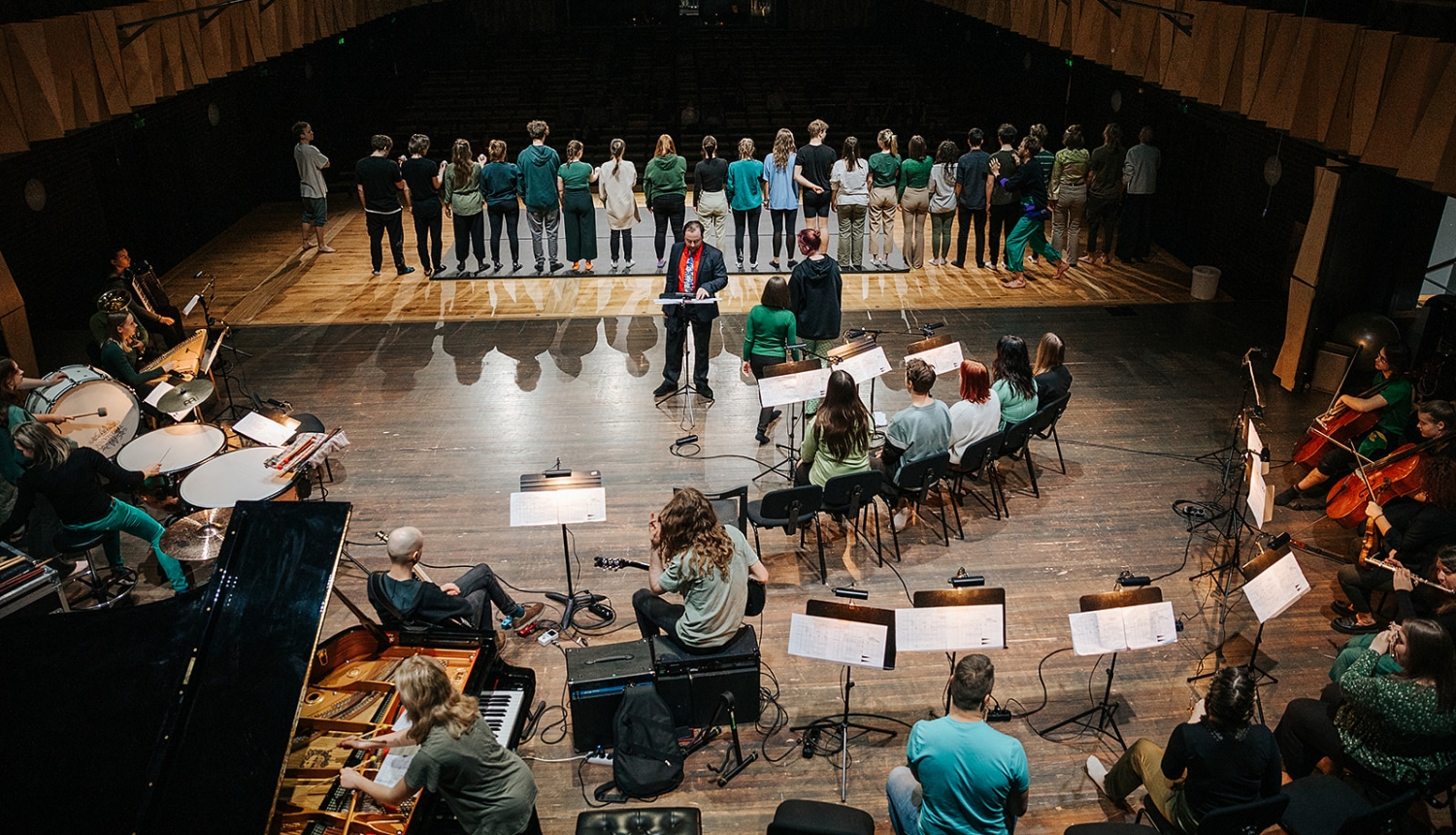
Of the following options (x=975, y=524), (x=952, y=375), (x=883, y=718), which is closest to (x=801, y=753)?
(x=883, y=718)

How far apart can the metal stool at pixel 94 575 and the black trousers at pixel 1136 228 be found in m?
11.2

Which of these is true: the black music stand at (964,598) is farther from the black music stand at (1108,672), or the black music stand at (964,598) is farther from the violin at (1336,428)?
the violin at (1336,428)

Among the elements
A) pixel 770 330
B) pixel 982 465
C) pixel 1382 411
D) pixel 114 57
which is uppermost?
pixel 114 57

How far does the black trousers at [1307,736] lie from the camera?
475cm

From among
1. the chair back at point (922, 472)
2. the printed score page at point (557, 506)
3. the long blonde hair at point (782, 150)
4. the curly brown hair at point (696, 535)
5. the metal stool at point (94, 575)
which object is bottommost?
the metal stool at point (94, 575)

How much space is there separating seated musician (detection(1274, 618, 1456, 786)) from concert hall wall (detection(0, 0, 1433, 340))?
5722 mm

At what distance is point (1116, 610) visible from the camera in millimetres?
4898

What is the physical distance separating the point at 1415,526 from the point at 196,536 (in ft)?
24.8

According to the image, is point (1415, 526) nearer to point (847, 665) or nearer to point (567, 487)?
point (847, 665)

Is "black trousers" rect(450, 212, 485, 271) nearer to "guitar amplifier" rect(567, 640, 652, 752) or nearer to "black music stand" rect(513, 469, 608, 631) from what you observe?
"black music stand" rect(513, 469, 608, 631)

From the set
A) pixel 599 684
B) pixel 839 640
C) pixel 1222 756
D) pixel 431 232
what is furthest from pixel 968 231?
pixel 1222 756

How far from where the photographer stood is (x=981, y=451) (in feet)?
23.1

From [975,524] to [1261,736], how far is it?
334cm

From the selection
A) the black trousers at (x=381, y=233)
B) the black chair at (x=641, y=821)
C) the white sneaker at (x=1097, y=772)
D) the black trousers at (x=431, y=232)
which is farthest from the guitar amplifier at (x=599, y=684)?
the black trousers at (x=381, y=233)
